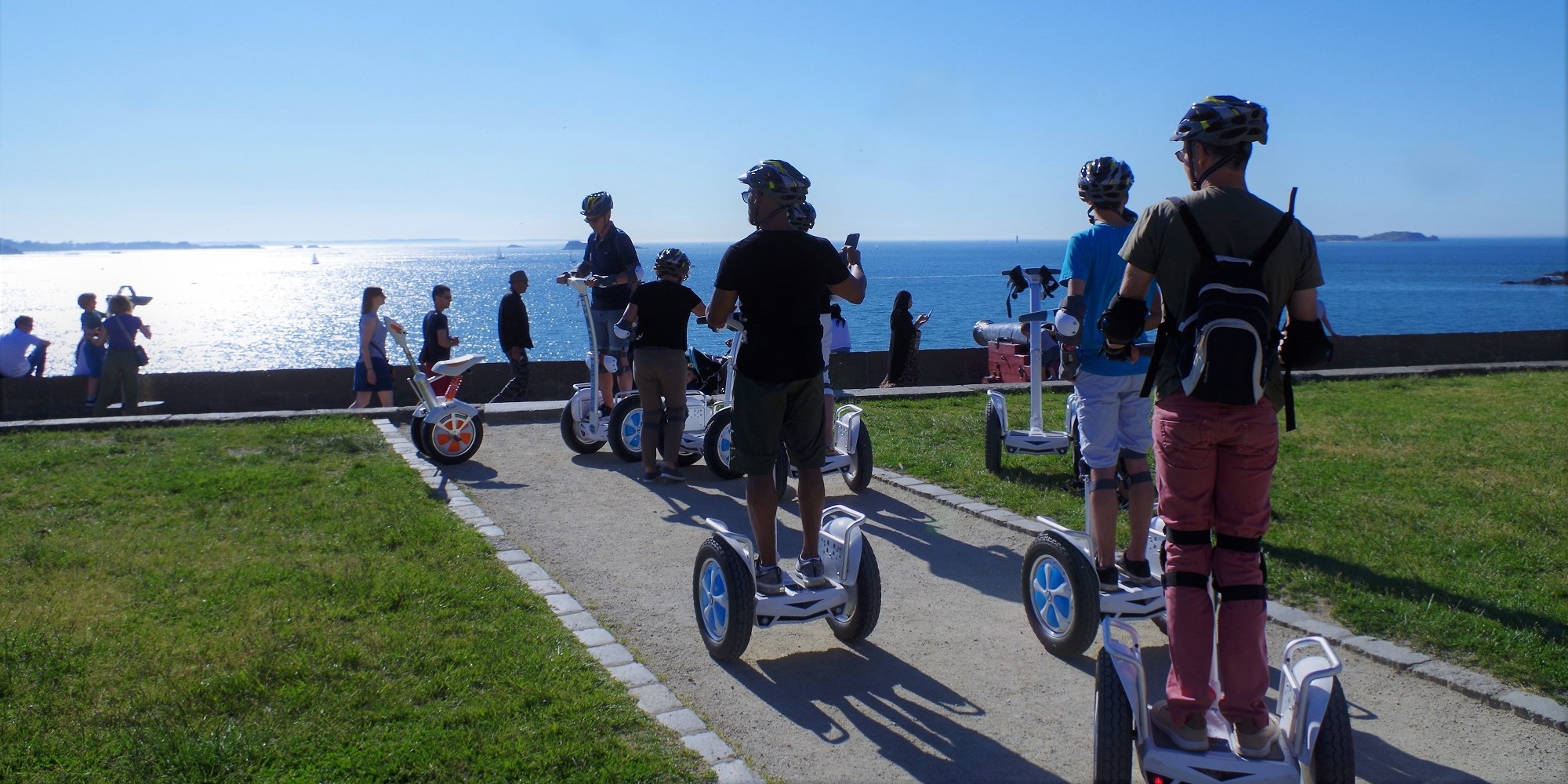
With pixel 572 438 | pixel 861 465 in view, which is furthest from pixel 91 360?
pixel 861 465

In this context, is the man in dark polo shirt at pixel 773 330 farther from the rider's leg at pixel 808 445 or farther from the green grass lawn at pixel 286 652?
the green grass lawn at pixel 286 652

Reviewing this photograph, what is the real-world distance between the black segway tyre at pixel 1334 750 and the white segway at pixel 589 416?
723cm

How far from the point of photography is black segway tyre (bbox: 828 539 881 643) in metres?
4.90

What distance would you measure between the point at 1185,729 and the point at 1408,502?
4.95 meters

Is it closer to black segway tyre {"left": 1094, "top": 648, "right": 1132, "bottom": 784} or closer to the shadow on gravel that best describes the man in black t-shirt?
the shadow on gravel

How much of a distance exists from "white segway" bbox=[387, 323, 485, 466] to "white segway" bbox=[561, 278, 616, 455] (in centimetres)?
73

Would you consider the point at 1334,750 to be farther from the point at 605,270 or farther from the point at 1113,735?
the point at 605,270

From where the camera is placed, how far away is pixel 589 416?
991cm

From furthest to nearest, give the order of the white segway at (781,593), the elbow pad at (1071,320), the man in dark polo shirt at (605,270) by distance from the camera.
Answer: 1. the man in dark polo shirt at (605,270)
2. the white segway at (781,593)
3. the elbow pad at (1071,320)

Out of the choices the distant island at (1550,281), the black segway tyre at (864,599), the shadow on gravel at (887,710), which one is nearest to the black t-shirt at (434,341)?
the black segway tyre at (864,599)

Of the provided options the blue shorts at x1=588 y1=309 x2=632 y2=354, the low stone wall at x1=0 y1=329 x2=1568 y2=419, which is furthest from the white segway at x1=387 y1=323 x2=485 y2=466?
the low stone wall at x1=0 y1=329 x2=1568 y2=419

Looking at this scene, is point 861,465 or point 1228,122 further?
point 861,465

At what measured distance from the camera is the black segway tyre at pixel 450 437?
9.34 meters

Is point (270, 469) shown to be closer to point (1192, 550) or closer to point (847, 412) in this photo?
point (847, 412)
